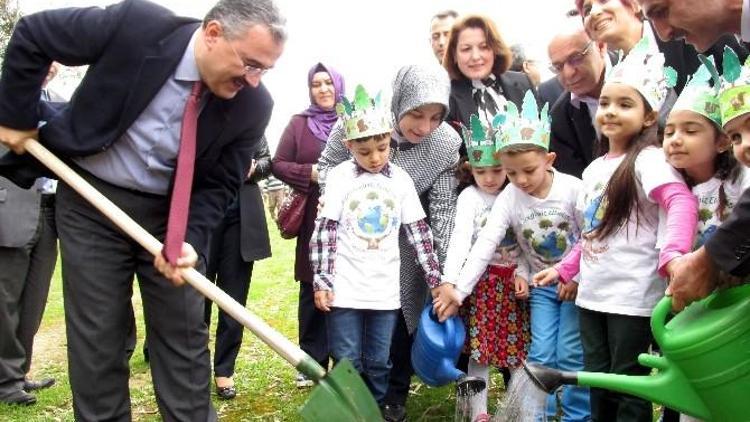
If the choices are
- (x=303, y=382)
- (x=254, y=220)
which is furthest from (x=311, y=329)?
(x=254, y=220)

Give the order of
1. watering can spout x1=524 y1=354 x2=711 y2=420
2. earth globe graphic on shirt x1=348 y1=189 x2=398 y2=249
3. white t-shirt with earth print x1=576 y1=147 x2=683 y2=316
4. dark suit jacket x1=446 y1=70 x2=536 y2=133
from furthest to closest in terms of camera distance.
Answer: dark suit jacket x1=446 y1=70 x2=536 y2=133 < earth globe graphic on shirt x1=348 y1=189 x2=398 y2=249 < white t-shirt with earth print x1=576 y1=147 x2=683 y2=316 < watering can spout x1=524 y1=354 x2=711 y2=420

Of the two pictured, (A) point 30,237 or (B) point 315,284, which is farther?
(A) point 30,237

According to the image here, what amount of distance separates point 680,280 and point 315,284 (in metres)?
1.87

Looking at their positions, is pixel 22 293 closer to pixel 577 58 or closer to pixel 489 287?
pixel 489 287

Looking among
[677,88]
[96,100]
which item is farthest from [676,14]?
[96,100]

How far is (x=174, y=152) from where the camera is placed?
9.51 feet

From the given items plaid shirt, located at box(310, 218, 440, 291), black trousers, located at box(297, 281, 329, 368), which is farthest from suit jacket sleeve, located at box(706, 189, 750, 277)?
black trousers, located at box(297, 281, 329, 368)

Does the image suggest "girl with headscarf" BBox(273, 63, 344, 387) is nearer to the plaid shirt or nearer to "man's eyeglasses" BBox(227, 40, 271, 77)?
the plaid shirt

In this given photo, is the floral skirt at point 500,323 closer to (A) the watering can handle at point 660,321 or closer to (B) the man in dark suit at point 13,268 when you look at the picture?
(A) the watering can handle at point 660,321

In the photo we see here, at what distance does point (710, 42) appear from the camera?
2170 millimetres

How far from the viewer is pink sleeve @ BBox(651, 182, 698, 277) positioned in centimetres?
260

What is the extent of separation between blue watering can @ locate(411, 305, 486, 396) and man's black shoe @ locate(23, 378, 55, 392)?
2771 mm

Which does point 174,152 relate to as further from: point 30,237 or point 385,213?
point 30,237

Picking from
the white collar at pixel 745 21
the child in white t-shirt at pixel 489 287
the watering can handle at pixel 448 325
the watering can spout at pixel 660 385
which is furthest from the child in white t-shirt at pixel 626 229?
the white collar at pixel 745 21
